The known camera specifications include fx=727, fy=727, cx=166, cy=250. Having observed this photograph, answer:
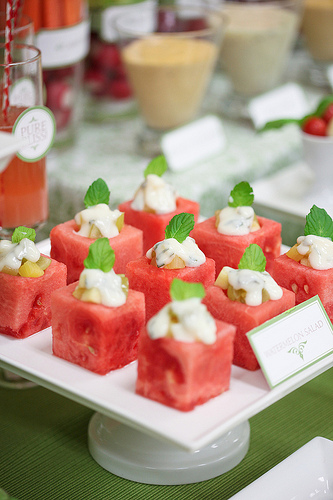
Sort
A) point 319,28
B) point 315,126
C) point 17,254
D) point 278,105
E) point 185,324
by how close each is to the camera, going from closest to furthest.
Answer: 1. point 185,324
2. point 17,254
3. point 315,126
4. point 278,105
5. point 319,28

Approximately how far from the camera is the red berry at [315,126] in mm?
2024

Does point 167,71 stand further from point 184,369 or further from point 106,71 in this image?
point 184,369

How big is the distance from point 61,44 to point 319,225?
1.02 metres

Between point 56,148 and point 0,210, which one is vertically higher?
point 0,210

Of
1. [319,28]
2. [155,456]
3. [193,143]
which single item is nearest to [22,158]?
[155,456]

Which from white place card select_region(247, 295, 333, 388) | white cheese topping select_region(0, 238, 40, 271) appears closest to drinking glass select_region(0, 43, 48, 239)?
white cheese topping select_region(0, 238, 40, 271)

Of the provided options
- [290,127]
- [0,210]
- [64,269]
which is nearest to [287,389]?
[64,269]

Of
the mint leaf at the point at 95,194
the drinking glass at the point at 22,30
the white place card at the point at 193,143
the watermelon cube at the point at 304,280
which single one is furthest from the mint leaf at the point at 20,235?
the white place card at the point at 193,143

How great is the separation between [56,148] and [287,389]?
4.41 feet

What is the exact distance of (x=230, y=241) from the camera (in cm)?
146

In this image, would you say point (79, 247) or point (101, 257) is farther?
point (79, 247)

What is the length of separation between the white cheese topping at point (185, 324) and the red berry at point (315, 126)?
3.47 ft

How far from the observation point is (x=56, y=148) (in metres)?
2.27

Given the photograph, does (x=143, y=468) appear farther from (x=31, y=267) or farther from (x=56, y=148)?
(x=56, y=148)
